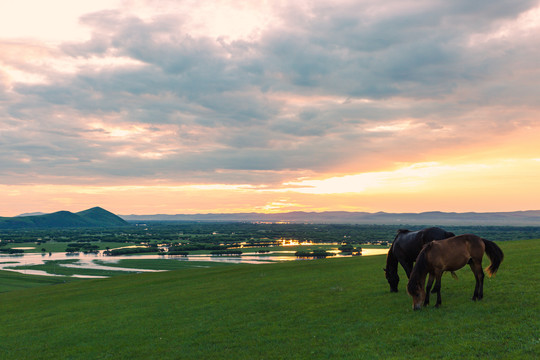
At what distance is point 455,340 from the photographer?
10617 millimetres

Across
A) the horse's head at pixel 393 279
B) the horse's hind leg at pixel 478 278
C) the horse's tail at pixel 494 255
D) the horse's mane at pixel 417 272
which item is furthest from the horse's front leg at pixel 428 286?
the horse's head at pixel 393 279

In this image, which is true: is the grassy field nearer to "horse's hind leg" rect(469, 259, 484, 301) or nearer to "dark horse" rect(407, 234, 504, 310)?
"horse's hind leg" rect(469, 259, 484, 301)

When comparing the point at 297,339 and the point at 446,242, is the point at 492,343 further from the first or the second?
the point at 297,339

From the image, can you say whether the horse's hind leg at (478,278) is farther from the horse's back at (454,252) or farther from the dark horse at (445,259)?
the horse's back at (454,252)

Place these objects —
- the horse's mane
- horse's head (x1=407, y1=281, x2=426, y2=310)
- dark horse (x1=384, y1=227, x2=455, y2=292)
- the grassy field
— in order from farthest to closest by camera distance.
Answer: dark horse (x1=384, y1=227, x2=455, y2=292), horse's head (x1=407, y1=281, x2=426, y2=310), the horse's mane, the grassy field

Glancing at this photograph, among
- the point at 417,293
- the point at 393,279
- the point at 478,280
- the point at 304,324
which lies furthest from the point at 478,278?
the point at 304,324

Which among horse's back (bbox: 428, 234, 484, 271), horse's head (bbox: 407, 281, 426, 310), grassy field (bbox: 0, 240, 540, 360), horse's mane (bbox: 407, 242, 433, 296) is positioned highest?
horse's back (bbox: 428, 234, 484, 271)

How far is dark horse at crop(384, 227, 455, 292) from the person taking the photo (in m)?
16.6

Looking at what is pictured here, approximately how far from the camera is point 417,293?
47.2 ft

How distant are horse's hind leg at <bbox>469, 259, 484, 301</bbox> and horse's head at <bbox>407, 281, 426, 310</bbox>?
7.59 ft

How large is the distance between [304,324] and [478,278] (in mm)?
7850

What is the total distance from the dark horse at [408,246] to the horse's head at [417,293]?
274cm

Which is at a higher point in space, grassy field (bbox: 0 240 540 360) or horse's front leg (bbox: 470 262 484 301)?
horse's front leg (bbox: 470 262 484 301)

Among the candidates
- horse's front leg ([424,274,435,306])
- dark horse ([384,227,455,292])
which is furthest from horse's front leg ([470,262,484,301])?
dark horse ([384,227,455,292])
